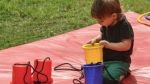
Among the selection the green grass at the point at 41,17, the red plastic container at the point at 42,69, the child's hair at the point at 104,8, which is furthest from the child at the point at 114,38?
the green grass at the point at 41,17

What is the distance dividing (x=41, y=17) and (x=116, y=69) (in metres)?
2.77

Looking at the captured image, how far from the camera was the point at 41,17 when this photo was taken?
6258 millimetres

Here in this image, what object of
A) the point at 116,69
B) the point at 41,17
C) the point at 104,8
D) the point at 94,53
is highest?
the point at 104,8

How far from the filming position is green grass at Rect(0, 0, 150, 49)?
17.9 ft

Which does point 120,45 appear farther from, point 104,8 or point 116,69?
point 104,8

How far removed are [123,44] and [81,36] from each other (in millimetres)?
1329

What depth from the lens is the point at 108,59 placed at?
3791 mm

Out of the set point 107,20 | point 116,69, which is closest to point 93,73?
point 116,69

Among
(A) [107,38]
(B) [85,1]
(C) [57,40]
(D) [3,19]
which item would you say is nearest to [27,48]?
(C) [57,40]

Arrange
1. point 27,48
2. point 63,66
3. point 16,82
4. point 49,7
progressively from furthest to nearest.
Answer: point 49,7 < point 27,48 < point 63,66 < point 16,82

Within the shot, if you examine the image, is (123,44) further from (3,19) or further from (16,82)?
(3,19)

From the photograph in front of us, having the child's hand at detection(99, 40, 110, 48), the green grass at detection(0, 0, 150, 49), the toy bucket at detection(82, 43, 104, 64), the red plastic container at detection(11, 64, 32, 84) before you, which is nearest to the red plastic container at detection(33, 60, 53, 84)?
the red plastic container at detection(11, 64, 32, 84)

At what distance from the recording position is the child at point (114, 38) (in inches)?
140

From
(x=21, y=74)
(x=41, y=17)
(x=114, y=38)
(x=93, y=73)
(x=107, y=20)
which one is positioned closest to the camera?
(x=93, y=73)
